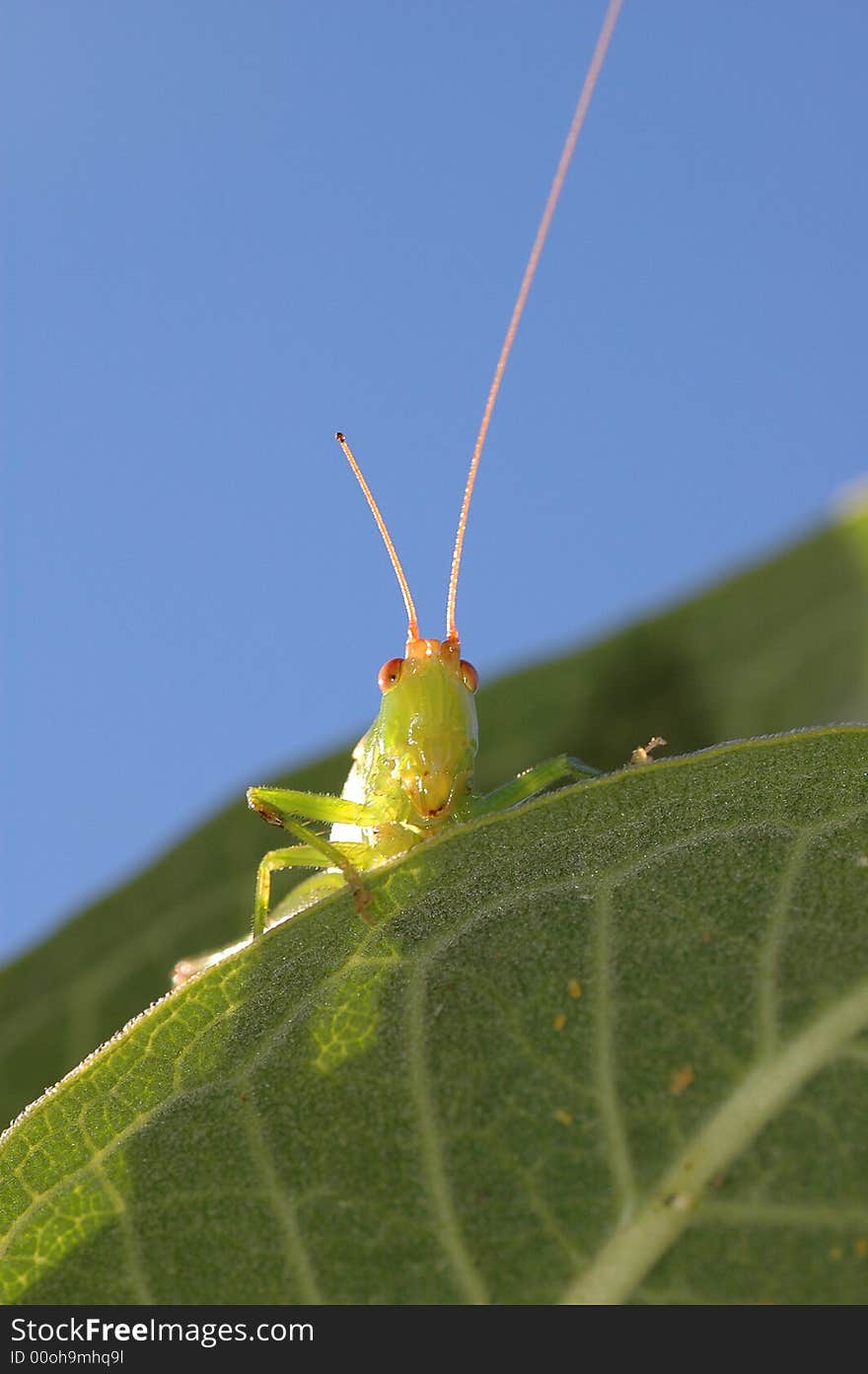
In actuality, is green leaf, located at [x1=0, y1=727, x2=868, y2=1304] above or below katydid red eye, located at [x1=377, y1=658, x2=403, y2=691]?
below

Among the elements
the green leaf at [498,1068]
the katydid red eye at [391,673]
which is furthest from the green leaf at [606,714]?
the green leaf at [498,1068]

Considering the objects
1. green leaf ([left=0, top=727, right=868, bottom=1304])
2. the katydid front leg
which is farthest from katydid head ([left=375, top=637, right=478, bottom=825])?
green leaf ([left=0, top=727, right=868, bottom=1304])

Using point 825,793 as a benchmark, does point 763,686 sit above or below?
above

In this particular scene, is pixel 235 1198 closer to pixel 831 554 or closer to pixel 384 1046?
pixel 384 1046

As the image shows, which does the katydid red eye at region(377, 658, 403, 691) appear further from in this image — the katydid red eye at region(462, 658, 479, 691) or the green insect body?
the katydid red eye at region(462, 658, 479, 691)

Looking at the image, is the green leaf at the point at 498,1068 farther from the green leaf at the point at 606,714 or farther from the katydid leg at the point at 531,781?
the katydid leg at the point at 531,781

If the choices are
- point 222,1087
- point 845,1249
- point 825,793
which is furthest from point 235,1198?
point 825,793
